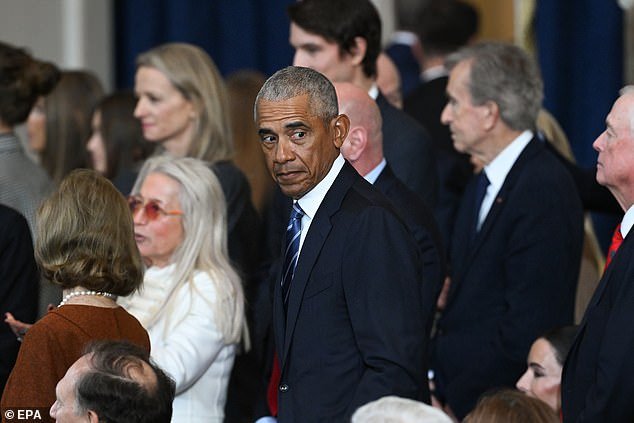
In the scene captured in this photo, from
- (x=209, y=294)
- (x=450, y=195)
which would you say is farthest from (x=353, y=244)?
(x=450, y=195)

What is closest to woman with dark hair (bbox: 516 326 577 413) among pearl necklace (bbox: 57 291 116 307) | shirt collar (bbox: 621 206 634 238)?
shirt collar (bbox: 621 206 634 238)

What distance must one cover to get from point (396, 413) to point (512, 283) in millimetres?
1847

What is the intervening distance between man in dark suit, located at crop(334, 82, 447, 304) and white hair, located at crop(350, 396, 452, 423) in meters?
1.20

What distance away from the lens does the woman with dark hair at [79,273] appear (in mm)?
3418

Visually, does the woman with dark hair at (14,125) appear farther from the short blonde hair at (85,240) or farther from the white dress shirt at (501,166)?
the white dress shirt at (501,166)

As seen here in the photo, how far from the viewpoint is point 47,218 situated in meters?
3.58

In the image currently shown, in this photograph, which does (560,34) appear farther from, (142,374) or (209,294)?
(142,374)

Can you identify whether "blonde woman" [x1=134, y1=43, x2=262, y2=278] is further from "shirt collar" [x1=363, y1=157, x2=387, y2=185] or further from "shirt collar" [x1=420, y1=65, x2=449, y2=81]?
"shirt collar" [x1=420, y1=65, x2=449, y2=81]

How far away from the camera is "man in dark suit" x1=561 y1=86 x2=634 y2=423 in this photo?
134 inches

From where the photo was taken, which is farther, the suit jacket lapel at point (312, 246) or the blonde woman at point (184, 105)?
the blonde woman at point (184, 105)

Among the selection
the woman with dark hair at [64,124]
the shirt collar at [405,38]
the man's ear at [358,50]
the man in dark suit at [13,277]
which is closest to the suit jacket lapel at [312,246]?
the man in dark suit at [13,277]

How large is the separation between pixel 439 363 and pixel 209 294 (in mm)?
958

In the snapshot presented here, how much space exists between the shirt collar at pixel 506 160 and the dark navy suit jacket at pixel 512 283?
43mm

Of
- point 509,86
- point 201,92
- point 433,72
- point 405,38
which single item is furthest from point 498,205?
point 405,38
